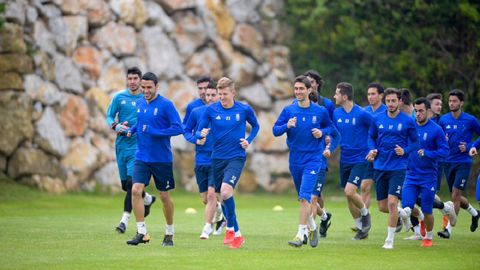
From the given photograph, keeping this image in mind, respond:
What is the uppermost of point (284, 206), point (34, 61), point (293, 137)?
point (34, 61)

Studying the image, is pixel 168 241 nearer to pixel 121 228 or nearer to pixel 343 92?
pixel 121 228

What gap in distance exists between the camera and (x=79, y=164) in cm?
2619

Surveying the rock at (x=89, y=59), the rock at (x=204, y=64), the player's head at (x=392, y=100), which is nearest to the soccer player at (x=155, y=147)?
the player's head at (x=392, y=100)

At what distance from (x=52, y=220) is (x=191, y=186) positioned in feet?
31.0

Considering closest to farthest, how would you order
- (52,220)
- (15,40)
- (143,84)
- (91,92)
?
(143,84)
(52,220)
(15,40)
(91,92)

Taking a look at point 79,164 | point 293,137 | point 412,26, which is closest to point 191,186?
point 79,164

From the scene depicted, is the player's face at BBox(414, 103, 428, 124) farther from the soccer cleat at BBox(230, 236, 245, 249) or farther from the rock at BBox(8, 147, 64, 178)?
the rock at BBox(8, 147, 64, 178)

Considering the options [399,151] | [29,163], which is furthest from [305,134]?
[29,163]

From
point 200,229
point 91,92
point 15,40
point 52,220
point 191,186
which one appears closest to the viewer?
point 200,229

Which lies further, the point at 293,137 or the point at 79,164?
the point at 79,164

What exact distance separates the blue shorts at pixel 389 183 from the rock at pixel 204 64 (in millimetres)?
14329

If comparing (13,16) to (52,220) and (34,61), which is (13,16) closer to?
(34,61)

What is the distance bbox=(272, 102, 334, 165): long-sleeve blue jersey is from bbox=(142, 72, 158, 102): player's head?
186 centimetres

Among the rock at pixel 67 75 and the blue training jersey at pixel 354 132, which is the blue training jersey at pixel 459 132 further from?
the rock at pixel 67 75
